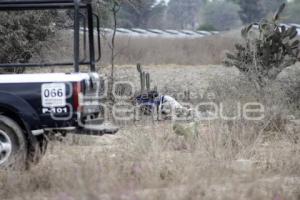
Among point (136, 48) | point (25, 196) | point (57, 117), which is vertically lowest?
point (25, 196)

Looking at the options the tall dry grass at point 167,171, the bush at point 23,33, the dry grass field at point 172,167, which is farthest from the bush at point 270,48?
→ the tall dry grass at point 167,171

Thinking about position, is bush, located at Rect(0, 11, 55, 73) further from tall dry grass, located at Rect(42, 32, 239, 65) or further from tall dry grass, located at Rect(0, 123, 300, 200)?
tall dry grass, located at Rect(42, 32, 239, 65)

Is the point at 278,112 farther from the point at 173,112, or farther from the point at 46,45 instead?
the point at 46,45

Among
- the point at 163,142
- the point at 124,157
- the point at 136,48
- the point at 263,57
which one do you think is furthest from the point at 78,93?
the point at 136,48

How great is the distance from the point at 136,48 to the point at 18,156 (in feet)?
109

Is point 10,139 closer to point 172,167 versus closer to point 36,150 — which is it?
point 36,150

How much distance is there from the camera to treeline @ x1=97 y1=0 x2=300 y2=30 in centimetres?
7456

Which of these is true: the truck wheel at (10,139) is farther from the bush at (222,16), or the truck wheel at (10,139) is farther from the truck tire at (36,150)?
the bush at (222,16)

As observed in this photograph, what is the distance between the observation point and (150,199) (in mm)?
6164

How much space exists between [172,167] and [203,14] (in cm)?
10140

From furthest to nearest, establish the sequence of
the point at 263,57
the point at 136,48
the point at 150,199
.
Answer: the point at 136,48 → the point at 263,57 → the point at 150,199

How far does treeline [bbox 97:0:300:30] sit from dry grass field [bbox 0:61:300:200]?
52953 mm

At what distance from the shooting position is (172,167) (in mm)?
7469

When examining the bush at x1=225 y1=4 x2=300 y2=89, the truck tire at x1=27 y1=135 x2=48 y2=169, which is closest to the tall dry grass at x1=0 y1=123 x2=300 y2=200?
the truck tire at x1=27 y1=135 x2=48 y2=169
